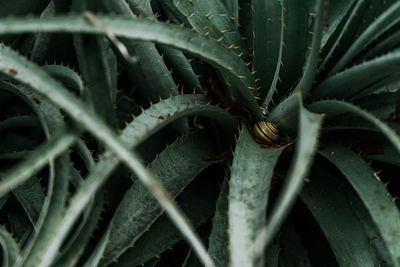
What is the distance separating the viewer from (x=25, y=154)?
2.74 ft

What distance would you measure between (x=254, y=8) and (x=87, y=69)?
0.39 m

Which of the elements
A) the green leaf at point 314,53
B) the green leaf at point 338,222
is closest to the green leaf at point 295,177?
the green leaf at point 314,53

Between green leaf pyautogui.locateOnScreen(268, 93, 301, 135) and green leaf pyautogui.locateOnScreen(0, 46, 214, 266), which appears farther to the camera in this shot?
green leaf pyautogui.locateOnScreen(268, 93, 301, 135)

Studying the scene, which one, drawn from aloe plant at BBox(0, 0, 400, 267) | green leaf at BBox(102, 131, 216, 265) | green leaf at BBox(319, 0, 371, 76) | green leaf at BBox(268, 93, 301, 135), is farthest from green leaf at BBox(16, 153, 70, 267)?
green leaf at BBox(319, 0, 371, 76)

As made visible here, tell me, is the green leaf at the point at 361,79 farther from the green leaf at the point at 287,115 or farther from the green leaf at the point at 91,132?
the green leaf at the point at 91,132

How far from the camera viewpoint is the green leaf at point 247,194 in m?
0.54

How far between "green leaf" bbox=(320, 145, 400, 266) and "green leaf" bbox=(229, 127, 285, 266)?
104 millimetres

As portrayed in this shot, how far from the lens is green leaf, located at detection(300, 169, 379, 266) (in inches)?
28.3

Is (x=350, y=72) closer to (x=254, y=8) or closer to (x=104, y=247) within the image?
(x=254, y=8)

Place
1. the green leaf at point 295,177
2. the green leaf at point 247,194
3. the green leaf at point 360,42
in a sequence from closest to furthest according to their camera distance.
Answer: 1. the green leaf at point 295,177
2. the green leaf at point 247,194
3. the green leaf at point 360,42

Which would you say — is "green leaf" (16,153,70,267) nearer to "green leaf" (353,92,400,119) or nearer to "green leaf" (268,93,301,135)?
"green leaf" (268,93,301,135)

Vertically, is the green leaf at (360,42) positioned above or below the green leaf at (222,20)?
below

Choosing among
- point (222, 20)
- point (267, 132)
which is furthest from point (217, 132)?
point (222, 20)

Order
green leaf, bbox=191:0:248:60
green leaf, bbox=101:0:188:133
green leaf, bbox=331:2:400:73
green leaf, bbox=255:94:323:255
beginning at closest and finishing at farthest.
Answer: green leaf, bbox=255:94:323:255 → green leaf, bbox=331:2:400:73 → green leaf, bbox=101:0:188:133 → green leaf, bbox=191:0:248:60
